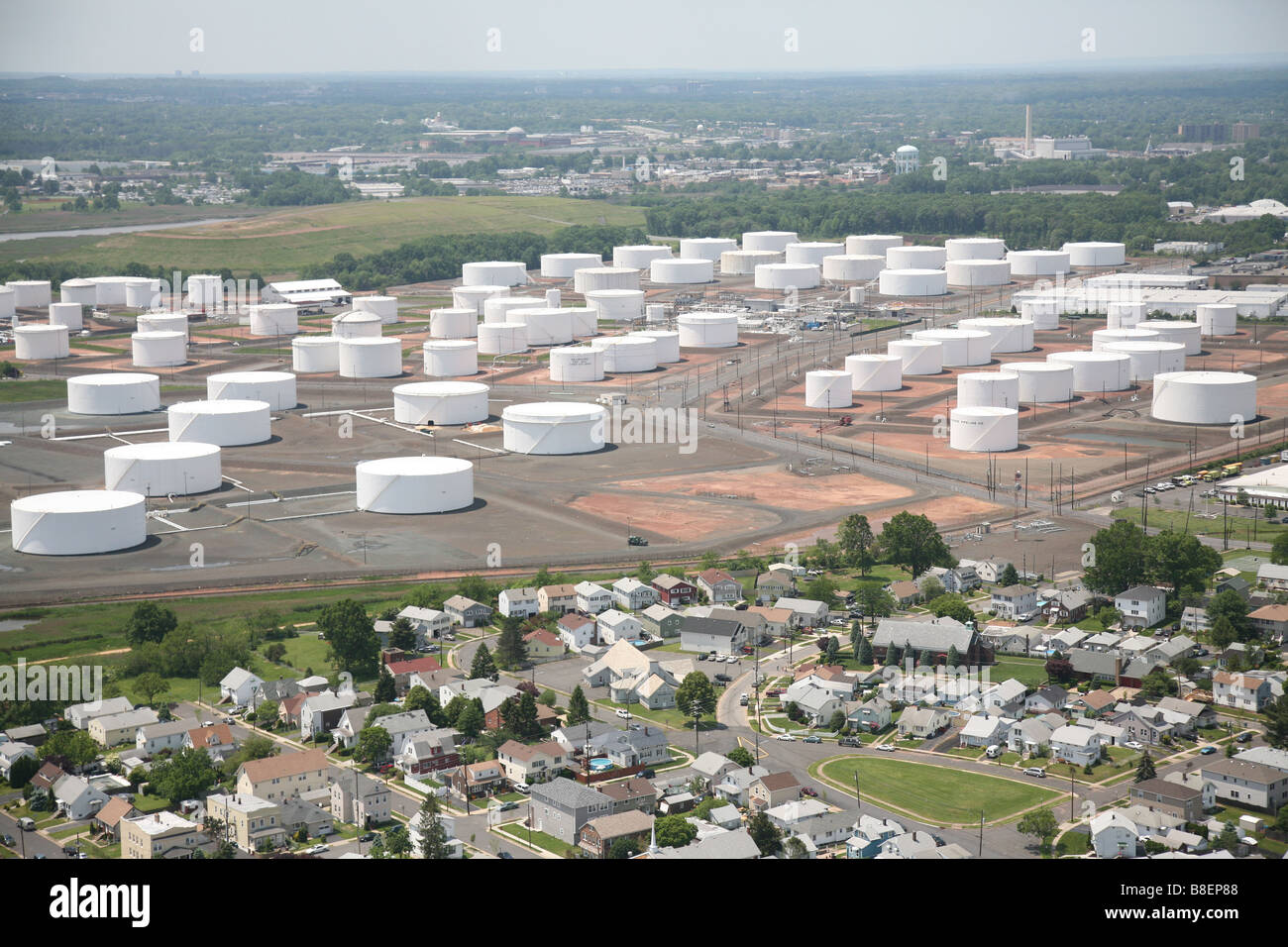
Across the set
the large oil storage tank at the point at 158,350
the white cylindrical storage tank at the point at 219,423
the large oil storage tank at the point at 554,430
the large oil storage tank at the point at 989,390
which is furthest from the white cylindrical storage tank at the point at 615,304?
the white cylindrical storage tank at the point at 219,423

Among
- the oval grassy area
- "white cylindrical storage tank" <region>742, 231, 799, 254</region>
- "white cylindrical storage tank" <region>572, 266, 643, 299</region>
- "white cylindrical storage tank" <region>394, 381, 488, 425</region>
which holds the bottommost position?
the oval grassy area

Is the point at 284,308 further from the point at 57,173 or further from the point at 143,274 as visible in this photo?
the point at 57,173

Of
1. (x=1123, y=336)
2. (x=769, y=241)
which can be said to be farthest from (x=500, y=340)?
(x=769, y=241)

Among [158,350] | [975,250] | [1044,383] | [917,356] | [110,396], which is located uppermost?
[975,250]

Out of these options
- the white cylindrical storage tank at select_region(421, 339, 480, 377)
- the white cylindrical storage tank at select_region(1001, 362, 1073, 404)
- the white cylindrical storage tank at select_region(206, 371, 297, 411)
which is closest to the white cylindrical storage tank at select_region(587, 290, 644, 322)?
the white cylindrical storage tank at select_region(421, 339, 480, 377)

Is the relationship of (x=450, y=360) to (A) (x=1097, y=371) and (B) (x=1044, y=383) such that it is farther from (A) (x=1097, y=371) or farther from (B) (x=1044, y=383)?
(A) (x=1097, y=371)

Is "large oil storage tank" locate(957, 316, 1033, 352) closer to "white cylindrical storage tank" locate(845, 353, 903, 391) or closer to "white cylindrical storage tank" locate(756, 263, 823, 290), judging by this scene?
"white cylindrical storage tank" locate(845, 353, 903, 391)

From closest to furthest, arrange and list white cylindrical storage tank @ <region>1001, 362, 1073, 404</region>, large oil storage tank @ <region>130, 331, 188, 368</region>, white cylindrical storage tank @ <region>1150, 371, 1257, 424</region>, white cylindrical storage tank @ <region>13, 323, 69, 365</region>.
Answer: white cylindrical storage tank @ <region>1150, 371, 1257, 424</region>
white cylindrical storage tank @ <region>1001, 362, 1073, 404</region>
large oil storage tank @ <region>130, 331, 188, 368</region>
white cylindrical storage tank @ <region>13, 323, 69, 365</region>
